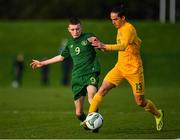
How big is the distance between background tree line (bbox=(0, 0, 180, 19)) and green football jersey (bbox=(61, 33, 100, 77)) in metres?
53.4

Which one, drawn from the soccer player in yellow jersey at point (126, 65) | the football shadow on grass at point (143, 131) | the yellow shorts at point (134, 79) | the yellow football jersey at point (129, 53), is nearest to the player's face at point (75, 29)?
the soccer player in yellow jersey at point (126, 65)

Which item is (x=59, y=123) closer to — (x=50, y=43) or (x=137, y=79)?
(x=137, y=79)

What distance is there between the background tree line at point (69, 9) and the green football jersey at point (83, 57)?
5336 cm

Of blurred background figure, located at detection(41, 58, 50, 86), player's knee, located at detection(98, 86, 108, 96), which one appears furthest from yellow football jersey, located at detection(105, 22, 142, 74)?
blurred background figure, located at detection(41, 58, 50, 86)

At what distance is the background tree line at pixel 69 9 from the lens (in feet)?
230

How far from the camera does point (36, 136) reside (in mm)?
14492

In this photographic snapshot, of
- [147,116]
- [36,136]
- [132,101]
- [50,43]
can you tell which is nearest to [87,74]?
[36,136]

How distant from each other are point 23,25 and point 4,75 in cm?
723

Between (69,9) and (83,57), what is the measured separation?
55631 mm

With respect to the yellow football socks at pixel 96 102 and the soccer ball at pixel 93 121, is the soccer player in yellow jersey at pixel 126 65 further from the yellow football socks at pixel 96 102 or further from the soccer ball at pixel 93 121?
the soccer ball at pixel 93 121

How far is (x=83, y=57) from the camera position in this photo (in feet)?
52.1

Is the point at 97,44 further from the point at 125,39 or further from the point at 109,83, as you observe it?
the point at 109,83

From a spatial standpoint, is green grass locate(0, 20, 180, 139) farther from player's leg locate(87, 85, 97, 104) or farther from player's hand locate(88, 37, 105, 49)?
player's hand locate(88, 37, 105, 49)

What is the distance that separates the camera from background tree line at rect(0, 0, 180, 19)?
70125mm
